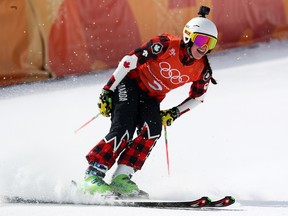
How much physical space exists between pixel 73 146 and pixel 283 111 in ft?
6.37

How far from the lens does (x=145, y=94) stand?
188 inches

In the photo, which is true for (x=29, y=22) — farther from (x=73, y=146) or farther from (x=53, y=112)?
(x=73, y=146)

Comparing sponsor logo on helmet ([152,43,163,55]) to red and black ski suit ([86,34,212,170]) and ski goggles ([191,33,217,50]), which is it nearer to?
red and black ski suit ([86,34,212,170])

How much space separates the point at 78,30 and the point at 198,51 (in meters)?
4.38

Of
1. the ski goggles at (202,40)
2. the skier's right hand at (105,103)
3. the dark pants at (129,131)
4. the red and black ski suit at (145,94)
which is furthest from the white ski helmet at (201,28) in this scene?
the skier's right hand at (105,103)

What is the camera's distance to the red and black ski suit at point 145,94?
176 inches

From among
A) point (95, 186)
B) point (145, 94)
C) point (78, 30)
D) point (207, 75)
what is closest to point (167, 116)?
Answer: point (145, 94)

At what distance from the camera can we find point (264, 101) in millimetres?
7211

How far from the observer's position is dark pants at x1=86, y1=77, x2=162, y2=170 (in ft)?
14.6

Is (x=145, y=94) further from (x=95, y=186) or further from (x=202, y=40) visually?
(x=95, y=186)

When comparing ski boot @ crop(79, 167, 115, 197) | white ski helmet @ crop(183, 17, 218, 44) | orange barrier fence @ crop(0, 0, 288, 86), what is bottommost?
ski boot @ crop(79, 167, 115, 197)

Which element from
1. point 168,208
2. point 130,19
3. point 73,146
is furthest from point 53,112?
point 168,208

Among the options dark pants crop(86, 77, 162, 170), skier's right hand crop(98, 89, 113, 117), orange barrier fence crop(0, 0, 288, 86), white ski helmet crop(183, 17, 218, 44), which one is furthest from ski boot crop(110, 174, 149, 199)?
orange barrier fence crop(0, 0, 288, 86)

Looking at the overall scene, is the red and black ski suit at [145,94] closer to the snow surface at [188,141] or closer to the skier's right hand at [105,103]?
the skier's right hand at [105,103]
